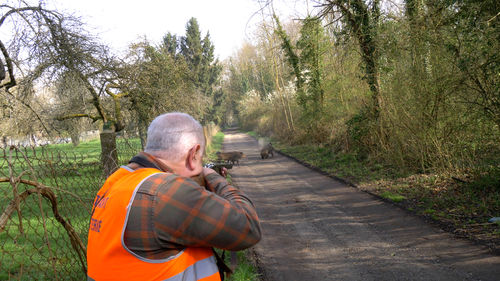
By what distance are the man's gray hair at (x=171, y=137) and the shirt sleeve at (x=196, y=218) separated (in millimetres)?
240

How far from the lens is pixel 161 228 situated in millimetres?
1495

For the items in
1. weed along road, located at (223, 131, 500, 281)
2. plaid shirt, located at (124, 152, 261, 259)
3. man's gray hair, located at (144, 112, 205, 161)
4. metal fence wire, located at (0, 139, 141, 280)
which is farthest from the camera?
weed along road, located at (223, 131, 500, 281)

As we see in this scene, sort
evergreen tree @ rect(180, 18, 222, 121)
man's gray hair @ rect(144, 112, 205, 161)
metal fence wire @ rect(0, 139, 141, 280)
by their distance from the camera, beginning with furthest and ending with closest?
evergreen tree @ rect(180, 18, 222, 121), metal fence wire @ rect(0, 139, 141, 280), man's gray hair @ rect(144, 112, 205, 161)

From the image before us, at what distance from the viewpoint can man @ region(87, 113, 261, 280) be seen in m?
1.50

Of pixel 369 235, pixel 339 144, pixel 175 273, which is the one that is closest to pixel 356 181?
pixel 369 235

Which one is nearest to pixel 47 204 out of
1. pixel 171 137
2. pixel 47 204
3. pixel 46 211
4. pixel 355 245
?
pixel 47 204

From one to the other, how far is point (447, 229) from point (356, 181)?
4.59 meters

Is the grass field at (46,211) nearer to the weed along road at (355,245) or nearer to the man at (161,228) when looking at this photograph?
the weed along road at (355,245)

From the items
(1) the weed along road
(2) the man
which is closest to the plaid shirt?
(2) the man

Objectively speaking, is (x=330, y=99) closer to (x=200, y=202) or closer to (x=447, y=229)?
(x=447, y=229)

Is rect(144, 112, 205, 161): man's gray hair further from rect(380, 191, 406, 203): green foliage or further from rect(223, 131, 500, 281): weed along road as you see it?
rect(380, 191, 406, 203): green foliage

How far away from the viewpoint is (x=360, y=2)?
11438 millimetres

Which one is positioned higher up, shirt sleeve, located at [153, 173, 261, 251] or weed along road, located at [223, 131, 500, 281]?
shirt sleeve, located at [153, 173, 261, 251]

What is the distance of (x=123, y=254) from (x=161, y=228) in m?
0.21
